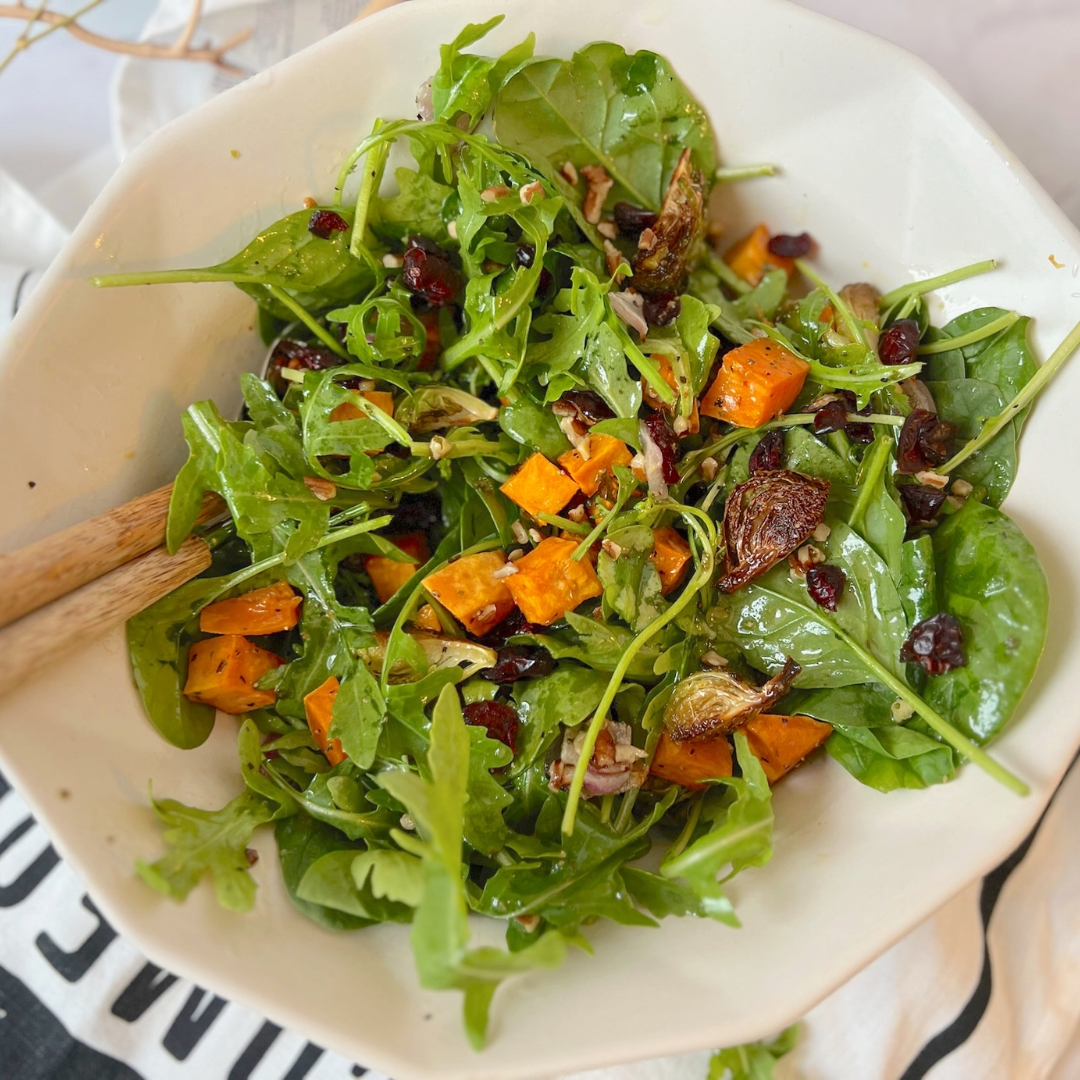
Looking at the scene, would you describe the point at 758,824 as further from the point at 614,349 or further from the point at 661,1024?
the point at 614,349

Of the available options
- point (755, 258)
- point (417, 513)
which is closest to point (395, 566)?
point (417, 513)

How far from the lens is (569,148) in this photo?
154 centimetres

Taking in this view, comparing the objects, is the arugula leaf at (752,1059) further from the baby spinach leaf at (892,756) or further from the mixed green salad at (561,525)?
the baby spinach leaf at (892,756)

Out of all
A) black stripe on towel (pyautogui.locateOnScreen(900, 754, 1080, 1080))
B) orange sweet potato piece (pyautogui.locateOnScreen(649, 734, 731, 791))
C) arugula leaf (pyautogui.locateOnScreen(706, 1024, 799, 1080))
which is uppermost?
orange sweet potato piece (pyautogui.locateOnScreen(649, 734, 731, 791))

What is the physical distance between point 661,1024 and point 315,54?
4.81 ft

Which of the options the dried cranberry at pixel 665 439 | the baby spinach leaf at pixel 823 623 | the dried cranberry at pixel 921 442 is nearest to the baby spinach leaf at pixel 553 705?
the baby spinach leaf at pixel 823 623

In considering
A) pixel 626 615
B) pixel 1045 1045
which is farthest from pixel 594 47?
pixel 1045 1045

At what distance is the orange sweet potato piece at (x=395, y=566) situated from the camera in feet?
4.86

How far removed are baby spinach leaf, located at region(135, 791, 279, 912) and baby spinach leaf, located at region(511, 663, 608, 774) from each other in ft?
1.33

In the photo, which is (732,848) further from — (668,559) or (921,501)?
(921,501)

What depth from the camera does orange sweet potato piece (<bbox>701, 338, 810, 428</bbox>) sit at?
55.4 inches

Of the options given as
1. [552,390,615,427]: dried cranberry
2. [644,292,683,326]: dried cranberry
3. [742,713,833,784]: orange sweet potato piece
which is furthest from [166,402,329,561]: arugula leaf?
[742,713,833,784]: orange sweet potato piece

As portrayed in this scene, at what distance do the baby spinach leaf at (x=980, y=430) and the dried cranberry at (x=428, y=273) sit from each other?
2.77 feet

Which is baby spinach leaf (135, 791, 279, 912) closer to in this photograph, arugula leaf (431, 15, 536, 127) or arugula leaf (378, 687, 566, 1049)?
arugula leaf (378, 687, 566, 1049)
